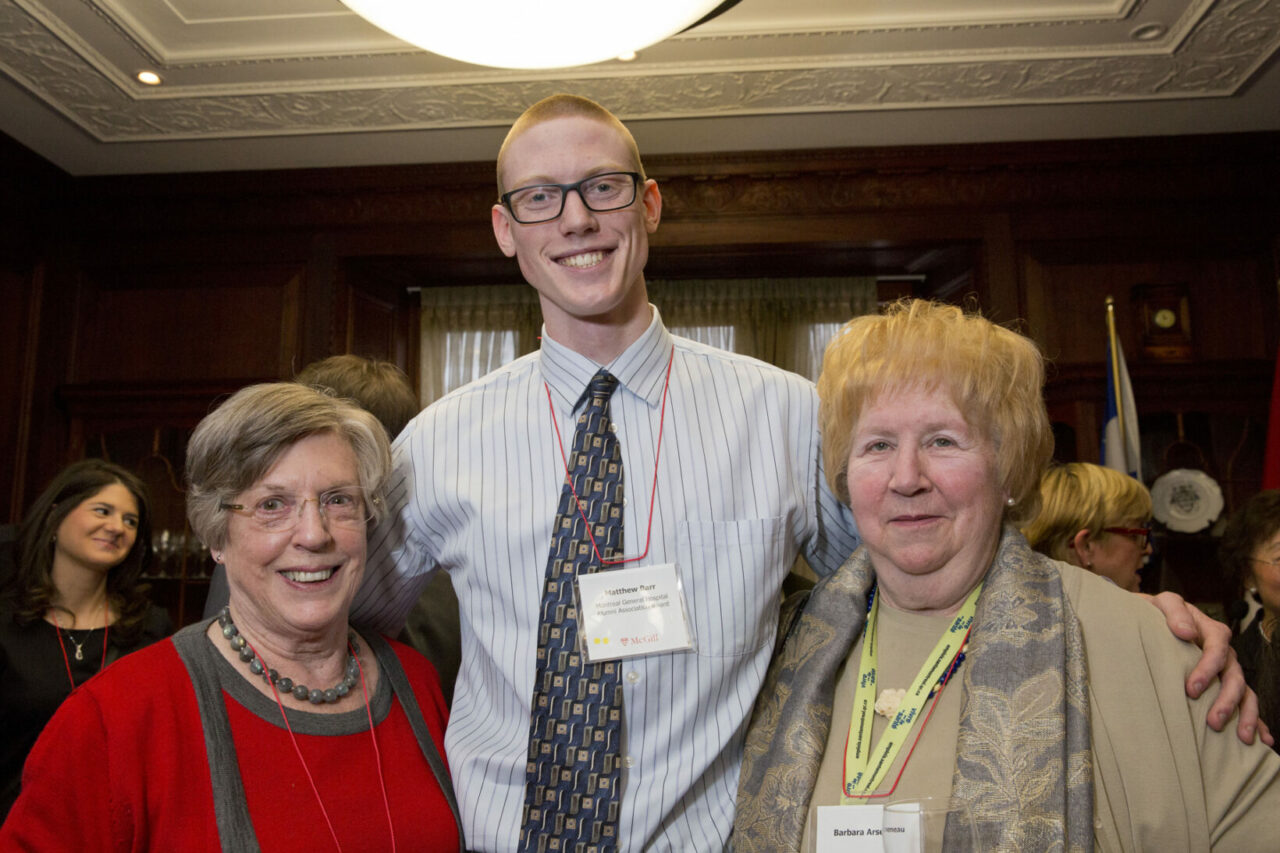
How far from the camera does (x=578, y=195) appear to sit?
6.04ft

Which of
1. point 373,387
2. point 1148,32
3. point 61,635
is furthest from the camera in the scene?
point 1148,32

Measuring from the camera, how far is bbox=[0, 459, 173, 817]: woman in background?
3.45m

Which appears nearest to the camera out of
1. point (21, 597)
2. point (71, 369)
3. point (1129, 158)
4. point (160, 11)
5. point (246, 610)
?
point (246, 610)

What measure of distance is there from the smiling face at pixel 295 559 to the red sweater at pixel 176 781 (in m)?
0.14

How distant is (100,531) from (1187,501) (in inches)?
208

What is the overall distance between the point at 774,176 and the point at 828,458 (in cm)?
430

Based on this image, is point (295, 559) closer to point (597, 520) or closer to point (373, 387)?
point (597, 520)

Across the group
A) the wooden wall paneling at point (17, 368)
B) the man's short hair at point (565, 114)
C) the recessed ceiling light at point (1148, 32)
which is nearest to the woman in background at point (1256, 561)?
the recessed ceiling light at point (1148, 32)

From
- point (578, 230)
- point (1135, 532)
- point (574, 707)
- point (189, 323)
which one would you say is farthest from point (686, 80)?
point (574, 707)

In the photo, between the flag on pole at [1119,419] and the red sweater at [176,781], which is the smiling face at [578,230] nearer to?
the red sweater at [176,781]

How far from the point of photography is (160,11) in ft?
14.0

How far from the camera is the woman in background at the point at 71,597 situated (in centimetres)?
345

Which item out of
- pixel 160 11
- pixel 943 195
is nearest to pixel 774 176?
pixel 943 195

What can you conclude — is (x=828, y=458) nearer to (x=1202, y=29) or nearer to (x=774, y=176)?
(x=1202, y=29)
